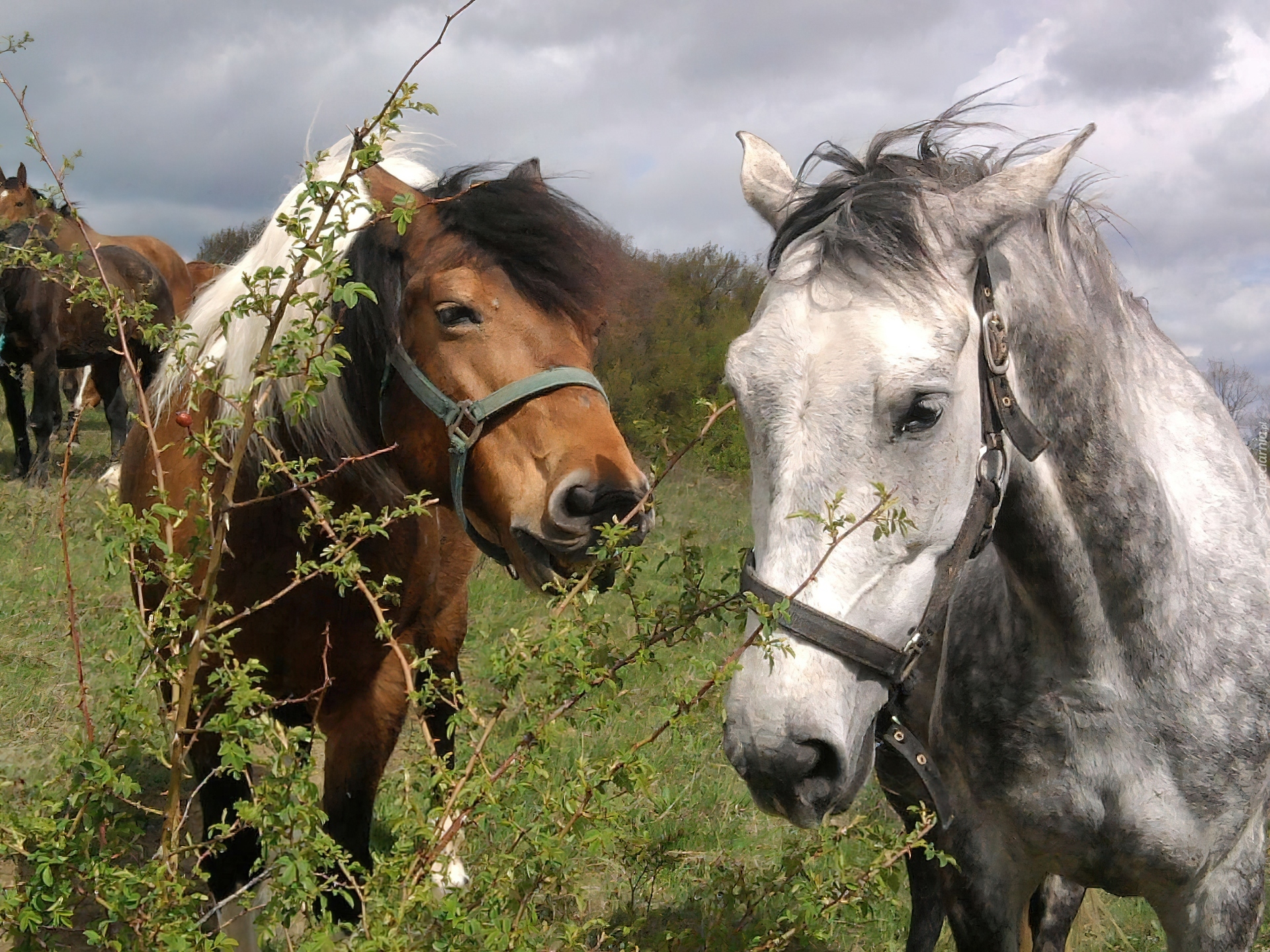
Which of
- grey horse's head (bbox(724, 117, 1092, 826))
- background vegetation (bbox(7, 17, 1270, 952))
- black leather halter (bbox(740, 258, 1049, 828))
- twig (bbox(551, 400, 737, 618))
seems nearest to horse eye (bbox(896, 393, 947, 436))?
grey horse's head (bbox(724, 117, 1092, 826))

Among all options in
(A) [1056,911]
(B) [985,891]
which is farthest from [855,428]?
(A) [1056,911]

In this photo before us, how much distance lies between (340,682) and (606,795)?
1.44 metres

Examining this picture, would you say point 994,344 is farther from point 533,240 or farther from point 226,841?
point 226,841

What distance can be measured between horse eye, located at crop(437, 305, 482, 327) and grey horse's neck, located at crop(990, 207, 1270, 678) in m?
1.23

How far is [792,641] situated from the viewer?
162cm

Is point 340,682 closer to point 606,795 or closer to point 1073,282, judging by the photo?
point 606,795

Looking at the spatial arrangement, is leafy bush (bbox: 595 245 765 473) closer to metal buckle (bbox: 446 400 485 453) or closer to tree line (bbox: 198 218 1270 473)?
tree line (bbox: 198 218 1270 473)

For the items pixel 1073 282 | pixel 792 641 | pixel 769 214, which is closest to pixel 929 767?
pixel 792 641

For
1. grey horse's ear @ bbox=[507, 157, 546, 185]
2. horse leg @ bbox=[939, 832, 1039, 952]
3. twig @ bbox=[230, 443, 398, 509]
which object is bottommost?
horse leg @ bbox=[939, 832, 1039, 952]

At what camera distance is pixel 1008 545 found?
2.14m

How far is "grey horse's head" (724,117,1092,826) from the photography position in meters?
1.62

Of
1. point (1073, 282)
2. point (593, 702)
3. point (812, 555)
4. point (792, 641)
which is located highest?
point (1073, 282)

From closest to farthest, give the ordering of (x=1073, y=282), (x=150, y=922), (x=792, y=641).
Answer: (x=150, y=922)
(x=792, y=641)
(x=1073, y=282)

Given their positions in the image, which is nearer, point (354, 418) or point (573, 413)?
point (573, 413)
